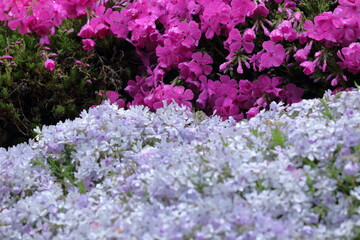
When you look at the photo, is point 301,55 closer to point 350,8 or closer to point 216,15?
point 350,8

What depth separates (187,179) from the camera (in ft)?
5.98

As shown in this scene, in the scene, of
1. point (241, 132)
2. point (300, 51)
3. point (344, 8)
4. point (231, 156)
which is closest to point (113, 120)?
point (241, 132)

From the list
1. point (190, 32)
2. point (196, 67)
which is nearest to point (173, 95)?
point (196, 67)

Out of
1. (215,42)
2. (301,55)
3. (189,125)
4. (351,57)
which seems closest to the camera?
(189,125)

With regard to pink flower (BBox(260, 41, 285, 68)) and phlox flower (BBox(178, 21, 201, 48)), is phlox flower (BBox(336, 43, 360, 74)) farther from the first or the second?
phlox flower (BBox(178, 21, 201, 48))

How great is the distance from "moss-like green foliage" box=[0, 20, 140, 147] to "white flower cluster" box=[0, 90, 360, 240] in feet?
3.12

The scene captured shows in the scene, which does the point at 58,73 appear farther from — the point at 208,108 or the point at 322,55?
the point at 322,55

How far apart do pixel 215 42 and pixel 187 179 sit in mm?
1790

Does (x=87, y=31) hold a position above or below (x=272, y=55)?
above

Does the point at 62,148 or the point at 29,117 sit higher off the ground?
the point at 62,148

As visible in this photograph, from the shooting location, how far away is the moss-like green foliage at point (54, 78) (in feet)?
11.3

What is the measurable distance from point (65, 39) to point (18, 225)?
189cm

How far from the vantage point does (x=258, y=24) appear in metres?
3.30

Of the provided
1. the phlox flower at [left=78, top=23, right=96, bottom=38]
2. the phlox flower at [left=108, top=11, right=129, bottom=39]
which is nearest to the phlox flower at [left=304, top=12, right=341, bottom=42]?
the phlox flower at [left=108, top=11, right=129, bottom=39]
